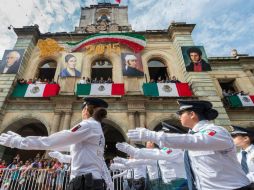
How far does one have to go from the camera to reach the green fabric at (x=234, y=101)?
42.3 ft

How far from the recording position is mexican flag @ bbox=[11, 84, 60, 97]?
478 inches

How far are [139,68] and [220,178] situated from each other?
1187 centimetres

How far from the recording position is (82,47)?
49.3ft

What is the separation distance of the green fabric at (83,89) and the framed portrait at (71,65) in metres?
1.44

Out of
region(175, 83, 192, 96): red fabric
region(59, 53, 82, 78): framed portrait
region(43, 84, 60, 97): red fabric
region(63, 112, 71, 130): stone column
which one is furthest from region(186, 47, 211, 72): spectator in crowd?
region(43, 84, 60, 97): red fabric

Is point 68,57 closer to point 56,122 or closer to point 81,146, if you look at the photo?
point 56,122

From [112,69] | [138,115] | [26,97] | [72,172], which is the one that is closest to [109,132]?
[138,115]

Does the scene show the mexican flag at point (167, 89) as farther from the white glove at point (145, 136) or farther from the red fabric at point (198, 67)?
the white glove at point (145, 136)

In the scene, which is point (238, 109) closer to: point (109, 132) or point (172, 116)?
point (172, 116)

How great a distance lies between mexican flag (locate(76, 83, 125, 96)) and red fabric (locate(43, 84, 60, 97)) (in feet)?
4.30

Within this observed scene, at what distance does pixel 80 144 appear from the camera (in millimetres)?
2742

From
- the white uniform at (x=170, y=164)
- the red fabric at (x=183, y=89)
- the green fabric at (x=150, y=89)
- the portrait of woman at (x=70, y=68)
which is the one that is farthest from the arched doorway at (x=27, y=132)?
the white uniform at (x=170, y=164)

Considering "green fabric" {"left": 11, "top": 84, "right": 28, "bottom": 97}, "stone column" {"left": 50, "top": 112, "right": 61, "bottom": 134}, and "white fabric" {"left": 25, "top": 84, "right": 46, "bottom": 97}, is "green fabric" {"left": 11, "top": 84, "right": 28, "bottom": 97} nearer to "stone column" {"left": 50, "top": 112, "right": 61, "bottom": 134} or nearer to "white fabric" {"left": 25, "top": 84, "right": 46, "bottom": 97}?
"white fabric" {"left": 25, "top": 84, "right": 46, "bottom": 97}

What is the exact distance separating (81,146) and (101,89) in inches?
386
